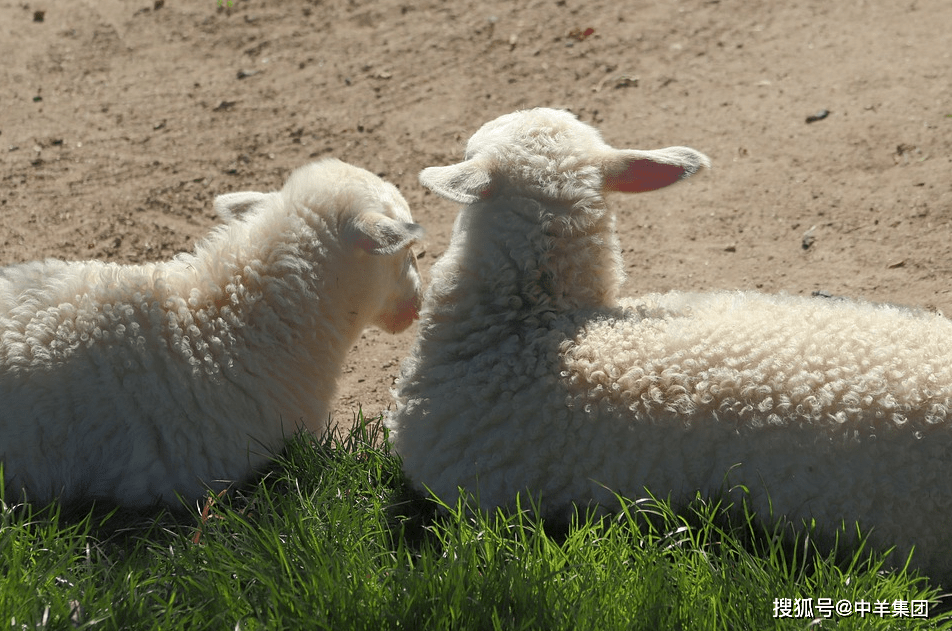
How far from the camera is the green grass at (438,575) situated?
2.66 metres

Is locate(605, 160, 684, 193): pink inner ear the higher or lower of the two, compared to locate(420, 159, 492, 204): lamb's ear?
lower

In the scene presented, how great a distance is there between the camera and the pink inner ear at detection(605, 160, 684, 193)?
11.4ft

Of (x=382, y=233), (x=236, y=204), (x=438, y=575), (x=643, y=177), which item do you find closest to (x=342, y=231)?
(x=382, y=233)

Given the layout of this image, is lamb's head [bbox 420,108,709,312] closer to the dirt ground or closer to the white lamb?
the white lamb

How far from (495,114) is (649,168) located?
11.2 feet

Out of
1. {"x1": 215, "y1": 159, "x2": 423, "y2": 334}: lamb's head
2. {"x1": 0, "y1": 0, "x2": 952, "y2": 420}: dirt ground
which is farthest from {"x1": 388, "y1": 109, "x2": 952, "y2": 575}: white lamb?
{"x1": 0, "y1": 0, "x2": 952, "y2": 420}: dirt ground

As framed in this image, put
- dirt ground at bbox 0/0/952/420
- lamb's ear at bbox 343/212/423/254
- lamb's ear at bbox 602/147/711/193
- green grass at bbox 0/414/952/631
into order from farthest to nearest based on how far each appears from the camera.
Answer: dirt ground at bbox 0/0/952/420 → lamb's ear at bbox 343/212/423/254 → lamb's ear at bbox 602/147/711/193 → green grass at bbox 0/414/952/631

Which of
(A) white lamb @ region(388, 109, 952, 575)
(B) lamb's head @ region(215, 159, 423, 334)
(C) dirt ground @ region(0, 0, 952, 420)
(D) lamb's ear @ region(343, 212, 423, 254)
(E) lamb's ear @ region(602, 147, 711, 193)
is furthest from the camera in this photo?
(C) dirt ground @ region(0, 0, 952, 420)

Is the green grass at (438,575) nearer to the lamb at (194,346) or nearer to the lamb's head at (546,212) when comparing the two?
the lamb at (194,346)

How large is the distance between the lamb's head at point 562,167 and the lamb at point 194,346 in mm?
374

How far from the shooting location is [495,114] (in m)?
6.76

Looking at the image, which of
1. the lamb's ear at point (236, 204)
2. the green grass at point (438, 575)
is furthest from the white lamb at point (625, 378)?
the lamb's ear at point (236, 204)

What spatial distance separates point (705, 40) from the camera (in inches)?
296

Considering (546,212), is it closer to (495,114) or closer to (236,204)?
(236,204)
